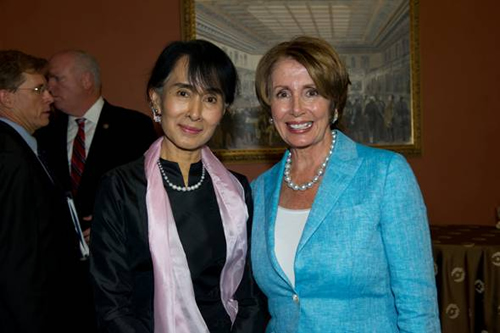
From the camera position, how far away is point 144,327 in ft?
4.85

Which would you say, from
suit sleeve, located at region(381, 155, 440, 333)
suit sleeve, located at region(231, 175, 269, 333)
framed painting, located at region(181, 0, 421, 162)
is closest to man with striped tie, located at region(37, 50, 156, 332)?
framed painting, located at region(181, 0, 421, 162)

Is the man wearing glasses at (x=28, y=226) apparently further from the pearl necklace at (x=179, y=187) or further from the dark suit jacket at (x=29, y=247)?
the pearl necklace at (x=179, y=187)

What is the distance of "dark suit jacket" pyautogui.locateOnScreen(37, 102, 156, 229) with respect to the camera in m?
3.11

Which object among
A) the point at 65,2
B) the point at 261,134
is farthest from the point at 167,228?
the point at 65,2

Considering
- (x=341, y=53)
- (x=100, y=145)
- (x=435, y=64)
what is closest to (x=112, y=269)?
(x=100, y=145)

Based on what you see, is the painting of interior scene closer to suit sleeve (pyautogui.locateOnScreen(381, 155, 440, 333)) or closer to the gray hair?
the gray hair

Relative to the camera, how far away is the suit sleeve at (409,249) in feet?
4.73

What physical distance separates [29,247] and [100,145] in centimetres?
101

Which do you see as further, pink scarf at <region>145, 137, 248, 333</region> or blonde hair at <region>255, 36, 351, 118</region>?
blonde hair at <region>255, 36, 351, 118</region>

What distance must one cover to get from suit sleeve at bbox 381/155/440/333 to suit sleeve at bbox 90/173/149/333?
0.76 meters

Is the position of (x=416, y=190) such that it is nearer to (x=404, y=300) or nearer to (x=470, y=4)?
(x=404, y=300)

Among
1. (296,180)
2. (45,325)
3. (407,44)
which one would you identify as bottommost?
(45,325)

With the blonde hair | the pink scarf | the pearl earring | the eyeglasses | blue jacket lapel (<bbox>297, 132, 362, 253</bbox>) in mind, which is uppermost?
the eyeglasses

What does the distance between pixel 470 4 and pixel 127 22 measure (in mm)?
2861
